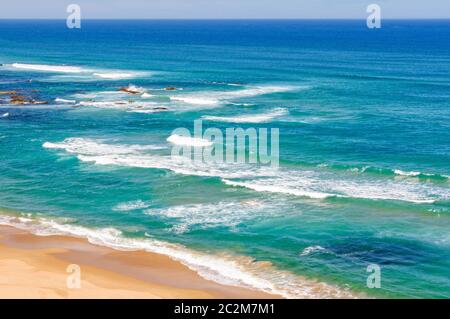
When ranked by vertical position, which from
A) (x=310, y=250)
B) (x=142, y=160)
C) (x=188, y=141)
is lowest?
(x=310, y=250)

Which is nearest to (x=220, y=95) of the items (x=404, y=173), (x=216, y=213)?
(x=404, y=173)

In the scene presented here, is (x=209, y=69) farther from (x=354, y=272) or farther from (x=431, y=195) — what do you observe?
(x=354, y=272)

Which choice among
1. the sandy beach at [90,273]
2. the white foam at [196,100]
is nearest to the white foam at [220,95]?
the white foam at [196,100]

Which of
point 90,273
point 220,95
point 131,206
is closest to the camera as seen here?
point 90,273

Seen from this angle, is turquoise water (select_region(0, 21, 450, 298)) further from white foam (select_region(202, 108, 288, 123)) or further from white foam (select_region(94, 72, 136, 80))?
white foam (select_region(94, 72, 136, 80))

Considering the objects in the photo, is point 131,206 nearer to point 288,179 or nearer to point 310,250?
point 288,179

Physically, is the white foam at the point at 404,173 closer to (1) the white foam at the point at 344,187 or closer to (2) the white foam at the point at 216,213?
(1) the white foam at the point at 344,187
